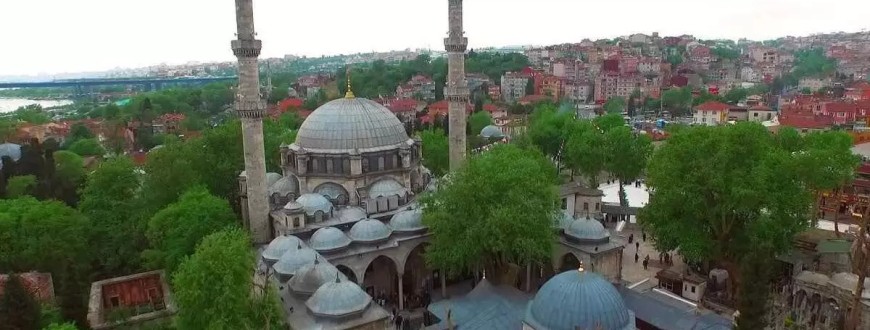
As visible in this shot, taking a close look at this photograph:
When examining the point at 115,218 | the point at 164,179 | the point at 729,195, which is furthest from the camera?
the point at 164,179

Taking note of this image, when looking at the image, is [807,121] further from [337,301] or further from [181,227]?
[181,227]

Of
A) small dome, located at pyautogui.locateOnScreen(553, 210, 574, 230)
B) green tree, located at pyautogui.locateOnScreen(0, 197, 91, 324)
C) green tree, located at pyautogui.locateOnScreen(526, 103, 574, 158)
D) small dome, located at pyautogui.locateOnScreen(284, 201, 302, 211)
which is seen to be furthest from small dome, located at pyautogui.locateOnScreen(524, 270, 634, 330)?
green tree, located at pyautogui.locateOnScreen(526, 103, 574, 158)

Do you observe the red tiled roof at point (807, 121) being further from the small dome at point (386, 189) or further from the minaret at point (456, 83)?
the small dome at point (386, 189)

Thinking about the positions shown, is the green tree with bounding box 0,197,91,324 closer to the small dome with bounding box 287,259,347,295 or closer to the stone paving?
the small dome with bounding box 287,259,347,295

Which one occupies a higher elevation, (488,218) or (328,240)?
(488,218)

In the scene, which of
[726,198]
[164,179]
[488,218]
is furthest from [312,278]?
[726,198]

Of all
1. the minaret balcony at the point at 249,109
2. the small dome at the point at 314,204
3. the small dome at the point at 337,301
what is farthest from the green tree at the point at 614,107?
the small dome at the point at 337,301
